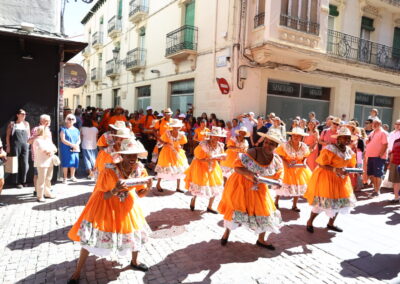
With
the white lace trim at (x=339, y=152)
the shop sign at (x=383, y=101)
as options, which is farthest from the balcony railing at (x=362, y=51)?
the white lace trim at (x=339, y=152)

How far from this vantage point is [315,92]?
1509 cm

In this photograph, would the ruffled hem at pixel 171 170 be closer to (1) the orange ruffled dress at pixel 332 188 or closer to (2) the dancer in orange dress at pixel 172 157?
(2) the dancer in orange dress at pixel 172 157

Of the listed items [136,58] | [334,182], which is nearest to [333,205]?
[334,182]

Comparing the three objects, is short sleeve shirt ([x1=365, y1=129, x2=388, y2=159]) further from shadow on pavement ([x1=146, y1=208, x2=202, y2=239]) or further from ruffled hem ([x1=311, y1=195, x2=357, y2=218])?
shadow on pavement ([x1=146, y1=208, x2=202, y2=239])

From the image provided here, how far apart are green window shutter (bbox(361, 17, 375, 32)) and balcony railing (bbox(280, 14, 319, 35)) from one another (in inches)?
201

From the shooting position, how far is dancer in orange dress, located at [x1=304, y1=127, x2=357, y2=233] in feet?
16.8

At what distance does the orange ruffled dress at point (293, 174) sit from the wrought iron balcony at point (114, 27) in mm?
20196

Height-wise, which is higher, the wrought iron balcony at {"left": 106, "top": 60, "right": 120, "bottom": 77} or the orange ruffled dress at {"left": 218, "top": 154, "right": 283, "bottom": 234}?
the wrought iron balcony at {"left": 106, "top": 60, "right": 120, "bottom": 77}

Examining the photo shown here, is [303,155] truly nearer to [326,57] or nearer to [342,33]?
[326,57]

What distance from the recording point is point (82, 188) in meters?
7.51

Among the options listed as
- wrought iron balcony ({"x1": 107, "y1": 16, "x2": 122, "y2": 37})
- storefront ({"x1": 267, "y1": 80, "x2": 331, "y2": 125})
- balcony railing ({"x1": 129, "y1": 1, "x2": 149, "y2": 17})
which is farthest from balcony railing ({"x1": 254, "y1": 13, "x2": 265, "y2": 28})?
wrought iron balcony ({"x1": 107, "y1": 16, "x2": 122, "y2": 37})

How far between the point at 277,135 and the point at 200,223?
2366 millimetres

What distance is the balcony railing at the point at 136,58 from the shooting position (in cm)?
1917

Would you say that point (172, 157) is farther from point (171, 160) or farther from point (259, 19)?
point (259, 19)
